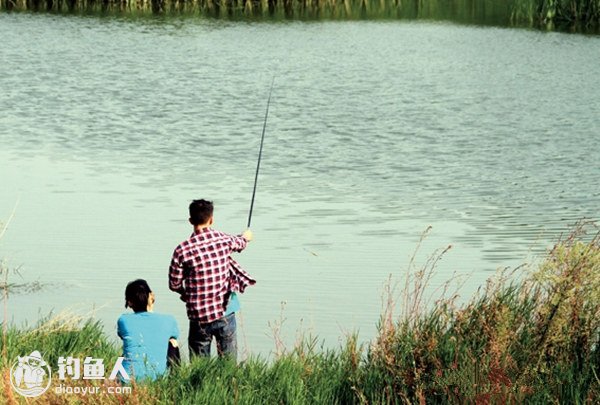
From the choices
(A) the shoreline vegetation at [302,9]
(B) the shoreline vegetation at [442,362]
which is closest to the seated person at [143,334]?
(B) the shoreline vegetation at [442,362]

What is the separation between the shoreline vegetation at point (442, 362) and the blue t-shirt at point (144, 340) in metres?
0.10

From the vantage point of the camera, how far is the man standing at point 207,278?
677cm

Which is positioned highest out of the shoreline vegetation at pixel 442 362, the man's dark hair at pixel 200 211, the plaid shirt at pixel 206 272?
the man's dark hair at pixel 200 211

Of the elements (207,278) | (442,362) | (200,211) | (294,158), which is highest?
(200,211)

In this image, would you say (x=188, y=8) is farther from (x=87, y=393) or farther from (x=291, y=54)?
(x=87, y=393)

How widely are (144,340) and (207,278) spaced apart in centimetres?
58

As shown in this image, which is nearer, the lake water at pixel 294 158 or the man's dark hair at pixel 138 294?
the man's dark hair at pixel 138 294

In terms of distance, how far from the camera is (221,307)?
6938 millimetres

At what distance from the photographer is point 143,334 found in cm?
636

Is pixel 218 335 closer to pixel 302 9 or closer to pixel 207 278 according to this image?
pixel 207 278

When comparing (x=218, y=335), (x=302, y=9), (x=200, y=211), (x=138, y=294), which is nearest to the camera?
(x=138, y=294)

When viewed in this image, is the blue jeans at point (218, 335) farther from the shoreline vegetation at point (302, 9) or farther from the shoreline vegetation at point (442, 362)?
the shoreline vegetation at point (302, 9)

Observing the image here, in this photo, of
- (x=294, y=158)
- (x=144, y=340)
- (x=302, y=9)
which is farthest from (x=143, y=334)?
(x=302, y=9)

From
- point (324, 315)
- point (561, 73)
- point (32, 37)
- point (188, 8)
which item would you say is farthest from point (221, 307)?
point (188, 8)
